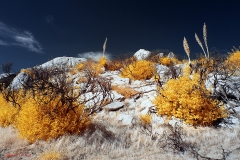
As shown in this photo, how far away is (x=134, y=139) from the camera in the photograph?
10.5 meters

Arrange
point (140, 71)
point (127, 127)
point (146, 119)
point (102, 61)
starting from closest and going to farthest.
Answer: point (127, 127) < point (146, 119) < point (140, 71) < point (102, 61)

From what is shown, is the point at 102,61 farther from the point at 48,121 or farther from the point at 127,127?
the point at 48,121

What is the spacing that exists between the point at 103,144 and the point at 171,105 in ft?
18.2

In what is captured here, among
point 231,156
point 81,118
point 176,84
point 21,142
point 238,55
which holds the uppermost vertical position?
point 238,55

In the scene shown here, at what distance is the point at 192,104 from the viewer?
11.8 meters

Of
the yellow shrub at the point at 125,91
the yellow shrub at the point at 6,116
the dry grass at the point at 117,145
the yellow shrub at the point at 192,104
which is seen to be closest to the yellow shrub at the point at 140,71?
the yellow shrub at the point at 125,91

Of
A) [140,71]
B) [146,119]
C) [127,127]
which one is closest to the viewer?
[127,127]

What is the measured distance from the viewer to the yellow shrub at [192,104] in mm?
11847

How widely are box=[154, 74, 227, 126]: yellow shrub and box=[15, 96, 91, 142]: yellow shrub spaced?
5.33 meters

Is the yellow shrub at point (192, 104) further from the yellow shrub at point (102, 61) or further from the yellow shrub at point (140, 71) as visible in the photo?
the yellow shrub at point (102, 61)

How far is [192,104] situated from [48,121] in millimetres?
7493

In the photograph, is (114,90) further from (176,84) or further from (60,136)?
(60,136)

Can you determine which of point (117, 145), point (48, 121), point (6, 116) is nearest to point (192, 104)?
point (117, 145)

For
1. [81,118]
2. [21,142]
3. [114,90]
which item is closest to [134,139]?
[81,118]
